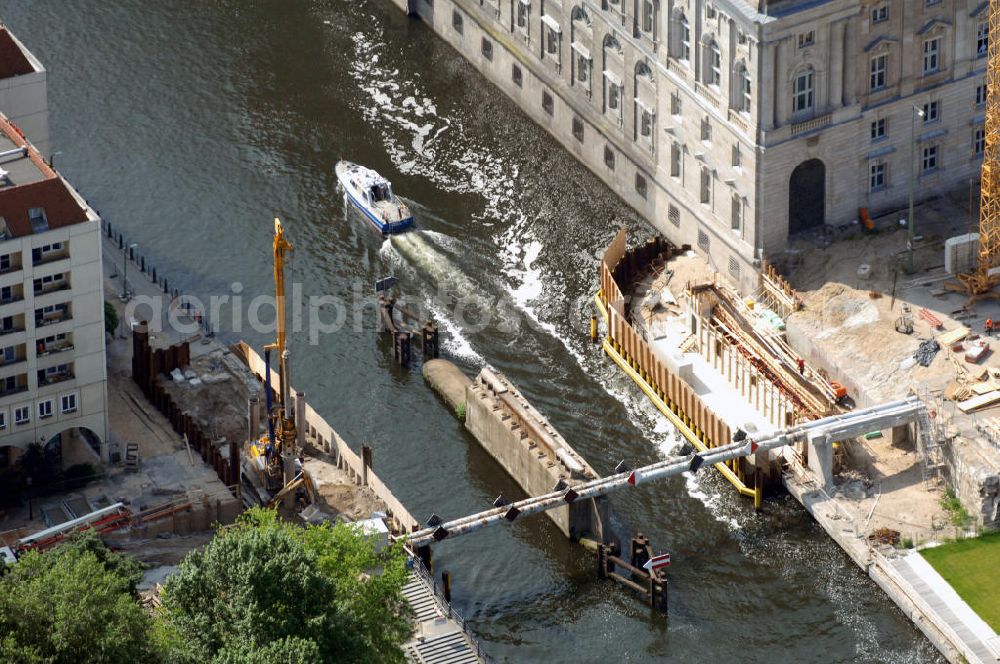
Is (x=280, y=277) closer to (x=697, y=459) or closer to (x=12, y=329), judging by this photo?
(x=12, y=329)

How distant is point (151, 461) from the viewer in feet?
602

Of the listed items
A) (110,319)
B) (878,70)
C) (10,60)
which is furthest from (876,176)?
(10,60)

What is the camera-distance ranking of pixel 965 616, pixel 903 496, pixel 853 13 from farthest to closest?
1. pixel 853 13
2. pixel 903 496
3. pixel 965 616

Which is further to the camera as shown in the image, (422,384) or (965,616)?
(422,384)

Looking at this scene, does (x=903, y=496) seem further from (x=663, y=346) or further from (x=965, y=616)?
(x=663, y=346)

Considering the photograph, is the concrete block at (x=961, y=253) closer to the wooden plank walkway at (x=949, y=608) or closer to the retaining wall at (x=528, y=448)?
the wooden plank walkway at (x=949, y=608)

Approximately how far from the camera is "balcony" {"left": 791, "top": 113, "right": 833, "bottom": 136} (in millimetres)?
192000

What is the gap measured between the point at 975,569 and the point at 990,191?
31.4 m

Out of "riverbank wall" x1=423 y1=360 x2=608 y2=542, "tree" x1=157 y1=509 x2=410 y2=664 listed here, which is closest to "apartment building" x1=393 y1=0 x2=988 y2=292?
"riverbank wall" x1=423 y1=360 x2=608 y2=542

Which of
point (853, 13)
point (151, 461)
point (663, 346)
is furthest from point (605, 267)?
point (151, 461)

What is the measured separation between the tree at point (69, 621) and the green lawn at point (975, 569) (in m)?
54.4

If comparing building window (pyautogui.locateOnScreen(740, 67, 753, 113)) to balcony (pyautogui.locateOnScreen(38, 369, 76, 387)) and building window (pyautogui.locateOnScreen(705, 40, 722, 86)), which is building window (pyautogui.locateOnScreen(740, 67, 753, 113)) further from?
balcony (pyautogui.locateOnScreen(38, 369, 76, 387))

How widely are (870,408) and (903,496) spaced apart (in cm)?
678

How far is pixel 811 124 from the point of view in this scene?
192 meters
